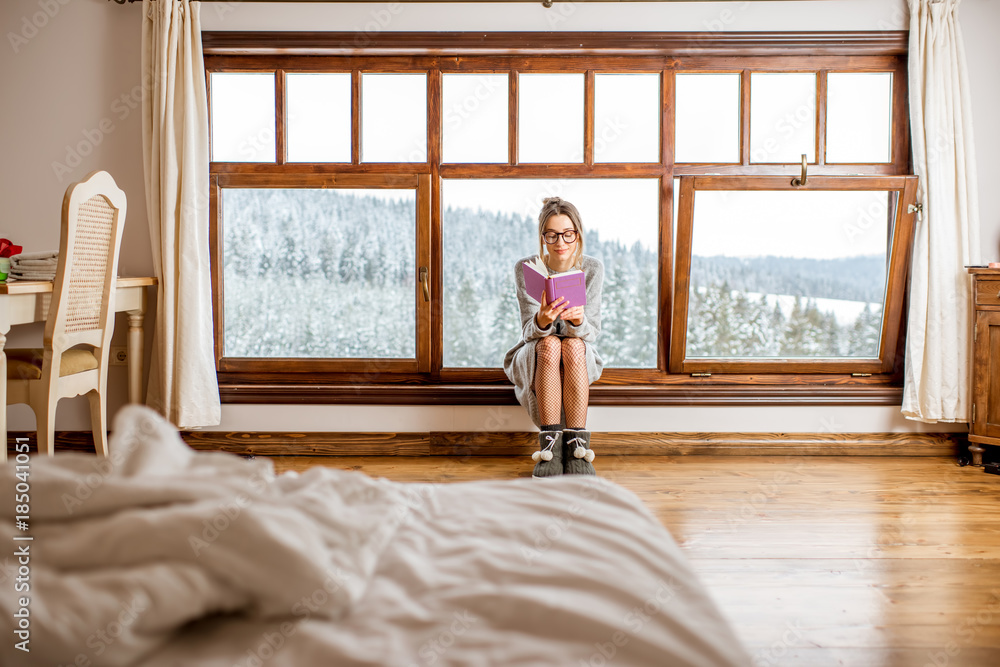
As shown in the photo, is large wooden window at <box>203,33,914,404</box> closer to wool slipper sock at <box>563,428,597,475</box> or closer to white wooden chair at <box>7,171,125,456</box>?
wool slipper sock at <box>563,428,597,475</box>

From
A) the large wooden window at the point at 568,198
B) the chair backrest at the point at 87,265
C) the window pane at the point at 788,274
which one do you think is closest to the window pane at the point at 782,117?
the large wooden window at the point at 568,198

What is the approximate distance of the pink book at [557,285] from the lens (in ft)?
8.53

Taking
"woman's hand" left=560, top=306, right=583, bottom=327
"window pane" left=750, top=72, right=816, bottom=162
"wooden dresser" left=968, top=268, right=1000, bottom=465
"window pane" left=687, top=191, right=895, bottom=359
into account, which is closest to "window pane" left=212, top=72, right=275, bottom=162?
"woman's hand" left=560, top=306, right=583, bottom=327

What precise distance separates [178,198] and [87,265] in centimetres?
67

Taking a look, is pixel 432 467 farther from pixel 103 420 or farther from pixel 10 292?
pixel 10 292

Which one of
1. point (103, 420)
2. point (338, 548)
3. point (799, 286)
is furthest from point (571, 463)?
point (338, 548)

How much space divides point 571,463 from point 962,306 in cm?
186

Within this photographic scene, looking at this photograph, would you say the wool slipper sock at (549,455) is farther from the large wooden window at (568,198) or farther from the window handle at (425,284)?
the window handle at (425,284)

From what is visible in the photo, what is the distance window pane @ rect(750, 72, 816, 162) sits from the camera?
316cm

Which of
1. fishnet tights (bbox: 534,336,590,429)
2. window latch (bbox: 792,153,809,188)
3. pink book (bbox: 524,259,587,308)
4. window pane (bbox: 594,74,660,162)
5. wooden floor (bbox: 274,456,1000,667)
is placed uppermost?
window pane (bbox: 594,74,660,162)

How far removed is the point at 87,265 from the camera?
2.42 meters

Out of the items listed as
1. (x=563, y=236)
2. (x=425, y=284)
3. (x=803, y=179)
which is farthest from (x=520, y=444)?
(x=803, y=179)

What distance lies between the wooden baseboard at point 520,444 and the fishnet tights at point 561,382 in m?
0.47

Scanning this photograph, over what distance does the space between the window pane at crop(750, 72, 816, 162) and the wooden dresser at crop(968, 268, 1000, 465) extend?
882mm
